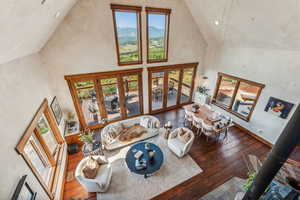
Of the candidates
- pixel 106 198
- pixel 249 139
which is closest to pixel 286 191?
pixel 106 198

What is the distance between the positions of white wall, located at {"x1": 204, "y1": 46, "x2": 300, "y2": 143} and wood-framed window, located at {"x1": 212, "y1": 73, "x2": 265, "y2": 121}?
9.5 inches

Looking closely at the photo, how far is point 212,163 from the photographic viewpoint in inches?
172

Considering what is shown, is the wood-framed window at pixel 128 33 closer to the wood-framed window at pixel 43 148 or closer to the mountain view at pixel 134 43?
the mountain view at pixel 134 43

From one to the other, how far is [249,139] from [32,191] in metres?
6.94

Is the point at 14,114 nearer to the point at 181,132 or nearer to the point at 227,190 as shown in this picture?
the point at 181,132

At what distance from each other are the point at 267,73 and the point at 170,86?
403cm

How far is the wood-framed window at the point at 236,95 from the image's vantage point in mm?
5738

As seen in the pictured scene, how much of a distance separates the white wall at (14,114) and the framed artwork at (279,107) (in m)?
7.15

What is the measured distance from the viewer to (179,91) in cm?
726

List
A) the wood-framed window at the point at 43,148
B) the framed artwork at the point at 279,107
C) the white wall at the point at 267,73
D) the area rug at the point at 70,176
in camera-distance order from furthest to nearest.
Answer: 1. the framed artwork at the point at 279,107
2. the white wall at the point at 267,73
3. the area rug at the point at 70,176
4. the wood-framed window at the point at 43,148

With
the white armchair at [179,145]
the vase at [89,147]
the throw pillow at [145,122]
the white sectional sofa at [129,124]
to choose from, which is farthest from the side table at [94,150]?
the white armchair at [179,145]

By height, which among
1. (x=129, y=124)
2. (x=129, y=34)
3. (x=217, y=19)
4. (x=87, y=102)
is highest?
(x=217, y=19)

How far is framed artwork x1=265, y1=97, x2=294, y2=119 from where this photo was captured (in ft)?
14.1

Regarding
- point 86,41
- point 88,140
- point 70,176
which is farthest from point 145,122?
point 86,41
